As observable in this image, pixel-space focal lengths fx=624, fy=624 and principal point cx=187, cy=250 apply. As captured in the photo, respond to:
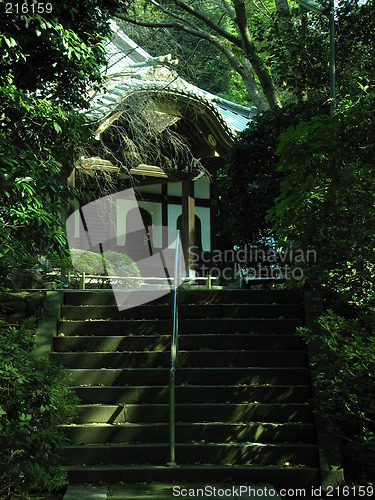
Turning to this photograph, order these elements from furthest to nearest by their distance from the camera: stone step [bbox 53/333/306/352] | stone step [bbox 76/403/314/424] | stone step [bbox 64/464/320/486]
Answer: stone step [bbox 53/333/306/352]
stone step [bbox 76/403/314/424]
stone step [bbox 64/464/320/486]

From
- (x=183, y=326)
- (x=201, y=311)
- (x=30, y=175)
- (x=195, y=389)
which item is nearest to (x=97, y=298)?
(x=183, y=326)

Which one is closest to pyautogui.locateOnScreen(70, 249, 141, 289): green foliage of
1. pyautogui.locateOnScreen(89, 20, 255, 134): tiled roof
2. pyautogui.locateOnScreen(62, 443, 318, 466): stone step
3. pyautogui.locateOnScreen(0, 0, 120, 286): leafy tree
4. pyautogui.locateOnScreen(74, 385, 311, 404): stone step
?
pyautogui.locateOnScreen(89, 20, 255, 134): tiled roof

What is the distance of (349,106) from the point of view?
6.95 meters

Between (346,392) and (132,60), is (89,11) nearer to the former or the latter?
(346,392)

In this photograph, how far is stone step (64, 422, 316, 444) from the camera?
6617mm

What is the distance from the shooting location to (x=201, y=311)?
28.1 feet

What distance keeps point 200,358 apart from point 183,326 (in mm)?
715

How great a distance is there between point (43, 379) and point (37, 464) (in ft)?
2.05

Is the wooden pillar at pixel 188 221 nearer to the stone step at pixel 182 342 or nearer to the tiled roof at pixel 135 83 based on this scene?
the tiled roof at pixel 135 83

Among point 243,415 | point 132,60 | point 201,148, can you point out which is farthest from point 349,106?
point 132,60

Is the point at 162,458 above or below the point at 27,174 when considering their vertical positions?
below

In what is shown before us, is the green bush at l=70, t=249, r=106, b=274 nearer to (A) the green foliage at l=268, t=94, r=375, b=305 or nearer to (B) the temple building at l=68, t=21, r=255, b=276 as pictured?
(B) the temple building at l=68, t=21, r=255, b=276

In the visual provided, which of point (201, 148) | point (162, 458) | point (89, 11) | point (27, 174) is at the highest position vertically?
point (201, 148)

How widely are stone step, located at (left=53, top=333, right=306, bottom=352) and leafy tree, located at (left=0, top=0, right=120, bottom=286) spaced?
6.24ft
